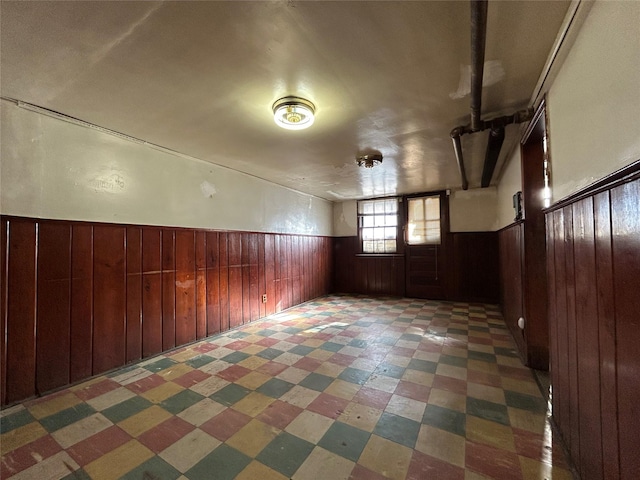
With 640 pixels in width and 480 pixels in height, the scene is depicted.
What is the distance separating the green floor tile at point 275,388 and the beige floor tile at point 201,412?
365 mm

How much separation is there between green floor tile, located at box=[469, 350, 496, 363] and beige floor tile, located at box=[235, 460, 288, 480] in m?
2.42

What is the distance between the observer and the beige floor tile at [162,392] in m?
2.21

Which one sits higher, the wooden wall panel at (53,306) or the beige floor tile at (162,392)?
the wooden wall panel at (53,306)

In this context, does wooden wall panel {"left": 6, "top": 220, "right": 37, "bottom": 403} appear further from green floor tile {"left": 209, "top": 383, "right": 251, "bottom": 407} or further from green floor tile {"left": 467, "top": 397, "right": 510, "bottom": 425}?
green floor tile {"left": 467, "top": 397, "right": 510, "bottom": 425}

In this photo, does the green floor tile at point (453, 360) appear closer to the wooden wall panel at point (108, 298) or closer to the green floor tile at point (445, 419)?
the green floor tile at point (445, 419)

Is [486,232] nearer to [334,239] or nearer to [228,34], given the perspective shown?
[334,239]

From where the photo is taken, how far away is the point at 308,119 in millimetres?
2355

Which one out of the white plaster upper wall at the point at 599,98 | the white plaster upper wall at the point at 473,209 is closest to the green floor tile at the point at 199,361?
the white plaster upper wall at the point at 599,98

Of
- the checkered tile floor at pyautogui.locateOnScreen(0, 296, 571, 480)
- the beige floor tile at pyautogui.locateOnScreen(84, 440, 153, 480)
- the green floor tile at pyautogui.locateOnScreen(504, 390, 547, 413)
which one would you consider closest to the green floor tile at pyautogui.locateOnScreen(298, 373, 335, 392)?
the checkered tile floor at pyautogui.locateOnScreen(0, 296, 571, 480)

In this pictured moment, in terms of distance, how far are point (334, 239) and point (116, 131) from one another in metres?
5.41

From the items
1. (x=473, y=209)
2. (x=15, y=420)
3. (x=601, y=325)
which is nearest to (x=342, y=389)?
(x=601, y=325)

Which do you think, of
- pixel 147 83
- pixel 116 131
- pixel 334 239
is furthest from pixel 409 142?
pixel 334 239

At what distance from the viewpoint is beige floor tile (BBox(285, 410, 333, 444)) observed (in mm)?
1740

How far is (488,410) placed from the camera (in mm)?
1976
